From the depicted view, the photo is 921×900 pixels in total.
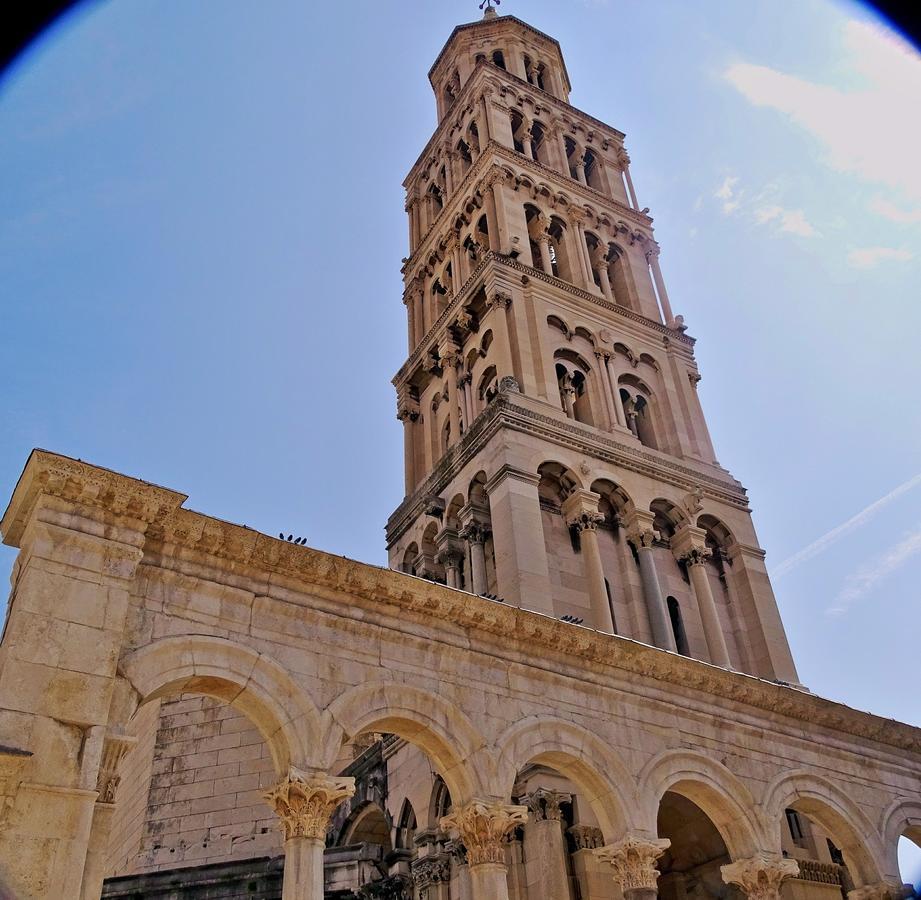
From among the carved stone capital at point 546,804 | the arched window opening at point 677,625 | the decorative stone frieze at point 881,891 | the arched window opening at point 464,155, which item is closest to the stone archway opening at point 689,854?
the decorative stone frieze at point 881,891

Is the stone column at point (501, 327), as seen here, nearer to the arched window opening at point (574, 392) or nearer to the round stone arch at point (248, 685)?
the arched window opening at point (574, 392)

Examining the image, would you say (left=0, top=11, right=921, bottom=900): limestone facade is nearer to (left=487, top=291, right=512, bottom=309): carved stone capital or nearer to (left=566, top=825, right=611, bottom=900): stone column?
(left=566, top=825, right=611, bottom=900): stone column

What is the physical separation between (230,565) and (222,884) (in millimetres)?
9264

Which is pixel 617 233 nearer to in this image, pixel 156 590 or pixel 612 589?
pixel 612 589

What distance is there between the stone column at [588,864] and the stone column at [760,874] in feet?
6.53

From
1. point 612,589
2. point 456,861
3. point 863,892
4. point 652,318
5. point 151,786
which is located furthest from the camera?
point 652,318

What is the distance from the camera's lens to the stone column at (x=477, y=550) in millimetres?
23656

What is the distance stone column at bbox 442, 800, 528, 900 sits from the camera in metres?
12.9

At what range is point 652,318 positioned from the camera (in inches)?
1223

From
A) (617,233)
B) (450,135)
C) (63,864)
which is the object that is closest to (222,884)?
(63,864)

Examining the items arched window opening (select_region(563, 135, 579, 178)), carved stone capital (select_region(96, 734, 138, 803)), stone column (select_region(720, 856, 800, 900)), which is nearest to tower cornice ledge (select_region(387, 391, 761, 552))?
stone column (select_region(720, 856, 800, 900))

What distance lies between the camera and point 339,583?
13.4 metres

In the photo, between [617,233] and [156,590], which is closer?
[156,590]

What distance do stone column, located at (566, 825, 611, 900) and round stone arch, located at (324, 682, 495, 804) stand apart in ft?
12.1
